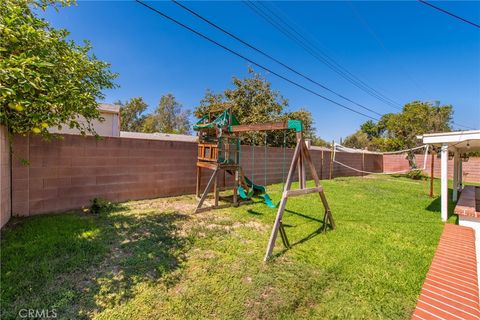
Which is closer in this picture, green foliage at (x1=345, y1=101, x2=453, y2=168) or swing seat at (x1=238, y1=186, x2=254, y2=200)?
swing seat at (x1=238, y1=186, x2=254, y2=200)

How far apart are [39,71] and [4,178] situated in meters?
1.93

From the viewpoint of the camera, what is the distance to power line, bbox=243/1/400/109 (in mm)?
6730

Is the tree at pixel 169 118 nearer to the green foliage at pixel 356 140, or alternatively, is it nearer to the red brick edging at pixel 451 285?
the green foliage at pixel 356 140

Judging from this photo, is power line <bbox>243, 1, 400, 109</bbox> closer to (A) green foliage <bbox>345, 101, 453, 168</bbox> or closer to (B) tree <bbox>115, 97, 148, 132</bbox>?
(A) green foliage <bbox>345, 101, 453, 168</bbox>

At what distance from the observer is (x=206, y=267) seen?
2.56 meters

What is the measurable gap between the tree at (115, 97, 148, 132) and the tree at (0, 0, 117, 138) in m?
27.4

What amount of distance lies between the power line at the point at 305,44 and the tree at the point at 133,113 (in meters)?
24.9

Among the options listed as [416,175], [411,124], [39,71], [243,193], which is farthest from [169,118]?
[39,71]

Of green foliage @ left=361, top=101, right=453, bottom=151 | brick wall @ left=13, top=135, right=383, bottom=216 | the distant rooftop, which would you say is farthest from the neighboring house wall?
green foliage @ left=361, top=101, right=453, bottom=151

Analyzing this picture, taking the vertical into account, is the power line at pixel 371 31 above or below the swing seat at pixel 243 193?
above

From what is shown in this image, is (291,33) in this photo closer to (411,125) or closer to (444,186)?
(444,186)

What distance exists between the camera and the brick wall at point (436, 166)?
45.9 ft

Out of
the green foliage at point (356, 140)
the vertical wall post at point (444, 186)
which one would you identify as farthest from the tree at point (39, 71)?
the green foliage at point (356, 140)

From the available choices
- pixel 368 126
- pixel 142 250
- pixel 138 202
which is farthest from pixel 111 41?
pixel 368 126
